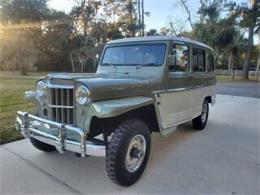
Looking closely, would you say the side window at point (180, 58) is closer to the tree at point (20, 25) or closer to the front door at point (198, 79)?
the front door at point (198, 79)

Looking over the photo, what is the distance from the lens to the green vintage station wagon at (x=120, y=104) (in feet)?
9.68

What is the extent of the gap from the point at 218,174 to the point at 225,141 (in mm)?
1610

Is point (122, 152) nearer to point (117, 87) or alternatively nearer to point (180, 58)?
point (117, 87)

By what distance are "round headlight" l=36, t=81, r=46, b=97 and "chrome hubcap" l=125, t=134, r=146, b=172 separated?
4.26 ft

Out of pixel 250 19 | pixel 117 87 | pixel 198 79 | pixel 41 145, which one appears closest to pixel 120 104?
pixel 117 87

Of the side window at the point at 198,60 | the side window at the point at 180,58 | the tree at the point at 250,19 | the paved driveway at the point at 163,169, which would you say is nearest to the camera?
the paved driveway at the point at 163,169

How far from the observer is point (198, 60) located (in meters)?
5.09

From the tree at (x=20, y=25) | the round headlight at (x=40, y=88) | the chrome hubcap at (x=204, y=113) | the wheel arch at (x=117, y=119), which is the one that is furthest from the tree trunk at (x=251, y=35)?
the round headlight at (x=40, y=88)

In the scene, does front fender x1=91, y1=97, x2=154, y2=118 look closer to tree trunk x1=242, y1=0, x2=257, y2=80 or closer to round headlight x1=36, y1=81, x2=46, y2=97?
round headlight x1=36, y1=81, x2=46, y2=97

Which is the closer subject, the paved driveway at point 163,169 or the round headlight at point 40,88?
the paved driveway at point 163,169

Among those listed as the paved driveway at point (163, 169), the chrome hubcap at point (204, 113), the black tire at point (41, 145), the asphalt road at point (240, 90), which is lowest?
the paved driveway at point (163, 169)

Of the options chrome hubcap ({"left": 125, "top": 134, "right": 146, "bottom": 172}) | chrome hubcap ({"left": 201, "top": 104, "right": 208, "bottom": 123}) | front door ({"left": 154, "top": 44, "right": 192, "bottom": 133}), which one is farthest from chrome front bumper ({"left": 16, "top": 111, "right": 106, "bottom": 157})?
chrome hubcap ({"left": 201, "top": 104, "right": 208, "bottom": 123})

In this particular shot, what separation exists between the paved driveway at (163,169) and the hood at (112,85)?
1057 millimetres

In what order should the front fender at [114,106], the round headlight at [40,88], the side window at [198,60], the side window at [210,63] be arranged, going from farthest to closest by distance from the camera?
the side window at [210,63]
the side window at [198,60]
the round headlight at [40,88]
the front fender at [114,106]
